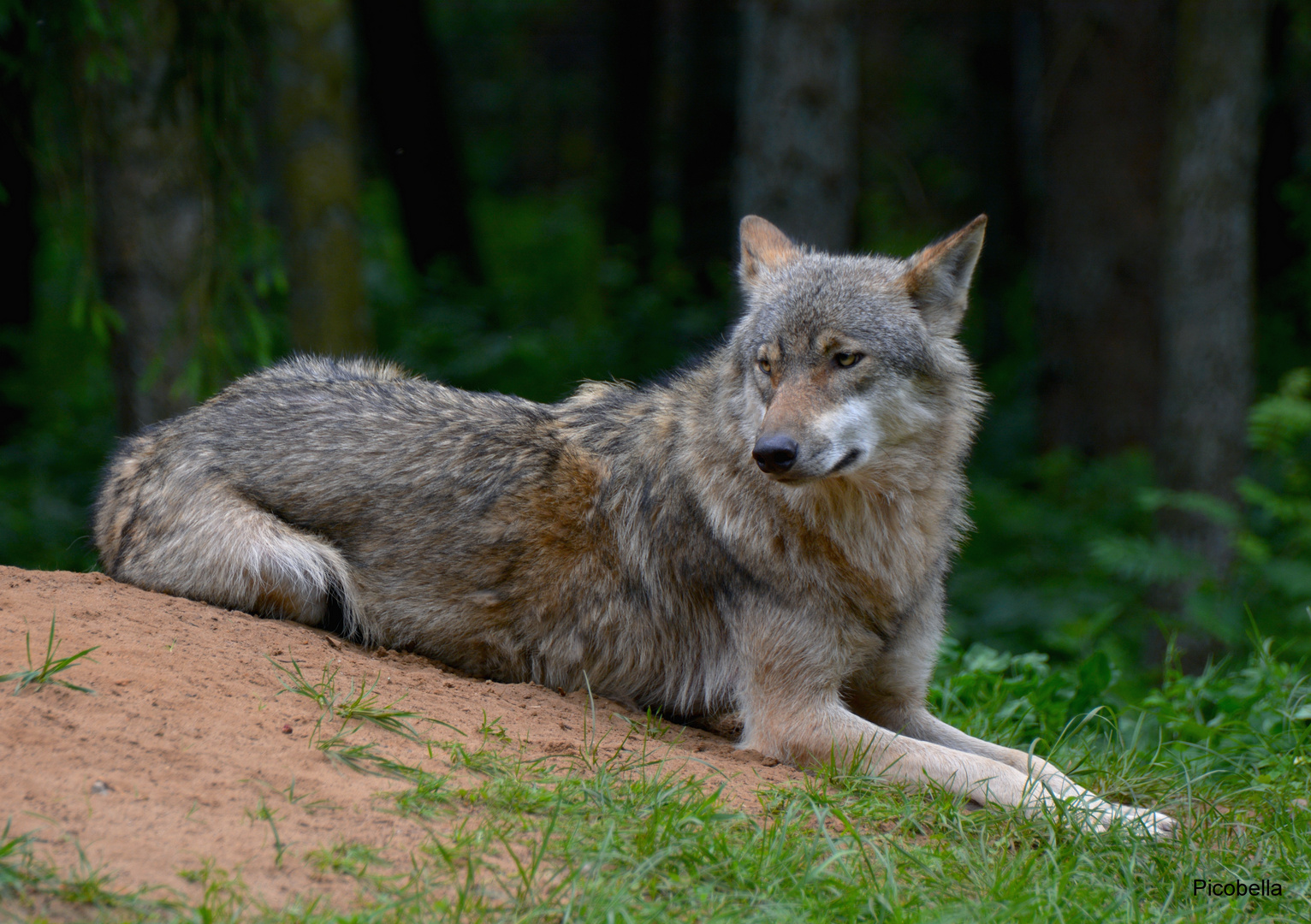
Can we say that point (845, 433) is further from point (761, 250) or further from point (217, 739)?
point (217, 739)

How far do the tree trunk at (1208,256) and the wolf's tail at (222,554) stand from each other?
7.45 meters

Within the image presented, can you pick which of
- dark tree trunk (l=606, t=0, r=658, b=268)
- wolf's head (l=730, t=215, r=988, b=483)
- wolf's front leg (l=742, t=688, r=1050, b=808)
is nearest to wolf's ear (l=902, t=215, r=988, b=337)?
wolf's head (l=730, t=215, r=988, b=483)

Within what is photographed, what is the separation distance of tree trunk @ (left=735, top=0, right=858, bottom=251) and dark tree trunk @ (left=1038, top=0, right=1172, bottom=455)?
4617mm

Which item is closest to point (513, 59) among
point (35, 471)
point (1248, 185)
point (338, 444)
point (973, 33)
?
point (973, 33)

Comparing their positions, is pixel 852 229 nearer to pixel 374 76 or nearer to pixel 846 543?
pixel 846 543

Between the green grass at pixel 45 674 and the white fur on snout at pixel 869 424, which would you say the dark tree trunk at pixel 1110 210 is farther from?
the green grass at pixel 45 674

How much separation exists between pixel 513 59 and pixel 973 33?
1605 cm

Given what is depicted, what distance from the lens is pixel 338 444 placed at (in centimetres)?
486

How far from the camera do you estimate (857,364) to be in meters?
4.29

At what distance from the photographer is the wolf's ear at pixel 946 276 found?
14.8ft

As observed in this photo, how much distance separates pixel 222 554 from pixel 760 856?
2.57 metres

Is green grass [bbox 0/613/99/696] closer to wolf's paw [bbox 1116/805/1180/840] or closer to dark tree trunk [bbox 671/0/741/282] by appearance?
wolf's paw [bbox 1116/805/1180/840]

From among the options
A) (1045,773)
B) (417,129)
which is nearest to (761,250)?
(1045,773)

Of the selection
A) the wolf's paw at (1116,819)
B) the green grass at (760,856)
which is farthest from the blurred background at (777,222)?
the wolf's paw at (1116,819)
